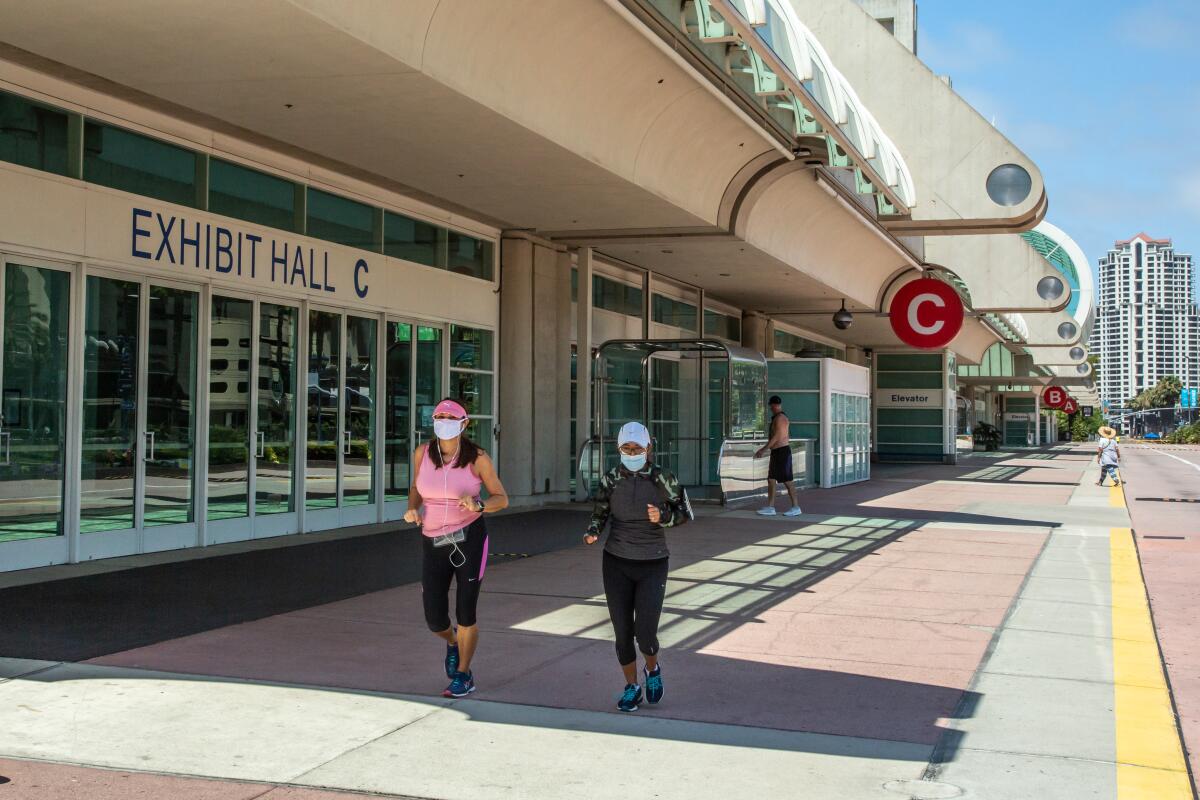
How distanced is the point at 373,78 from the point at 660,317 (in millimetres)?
14359

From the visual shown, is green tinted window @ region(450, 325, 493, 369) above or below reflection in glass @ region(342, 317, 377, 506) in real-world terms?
above

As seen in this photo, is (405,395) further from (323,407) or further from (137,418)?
(137,418)

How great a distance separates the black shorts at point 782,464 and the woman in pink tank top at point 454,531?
1159 centimetres

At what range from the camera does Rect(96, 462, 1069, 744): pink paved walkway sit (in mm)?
6391

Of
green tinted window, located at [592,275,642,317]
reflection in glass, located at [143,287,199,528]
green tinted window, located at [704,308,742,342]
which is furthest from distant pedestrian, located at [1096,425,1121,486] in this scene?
reflection in glass, located at [143,287,199,528]

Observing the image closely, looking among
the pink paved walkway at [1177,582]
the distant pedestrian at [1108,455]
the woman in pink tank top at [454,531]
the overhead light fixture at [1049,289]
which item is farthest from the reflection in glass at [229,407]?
the overhead light fixture at [1049,289]

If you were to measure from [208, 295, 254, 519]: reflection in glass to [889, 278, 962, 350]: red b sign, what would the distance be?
396 inches

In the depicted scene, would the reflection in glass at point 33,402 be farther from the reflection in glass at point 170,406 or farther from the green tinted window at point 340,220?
the green tinted window at point 340,220

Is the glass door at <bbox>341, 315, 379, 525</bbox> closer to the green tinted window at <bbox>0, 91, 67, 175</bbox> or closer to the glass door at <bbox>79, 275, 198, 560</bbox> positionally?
the glass door at <bbox>79, 275, 198, 560</bbox>

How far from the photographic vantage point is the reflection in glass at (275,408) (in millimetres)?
12859

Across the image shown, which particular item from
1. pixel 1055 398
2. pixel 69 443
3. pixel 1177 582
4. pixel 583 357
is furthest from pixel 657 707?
pixel 1055 398

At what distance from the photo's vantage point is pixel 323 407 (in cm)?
1395

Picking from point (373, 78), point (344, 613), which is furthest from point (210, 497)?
point (373, 78)

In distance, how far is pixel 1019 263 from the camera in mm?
29453
